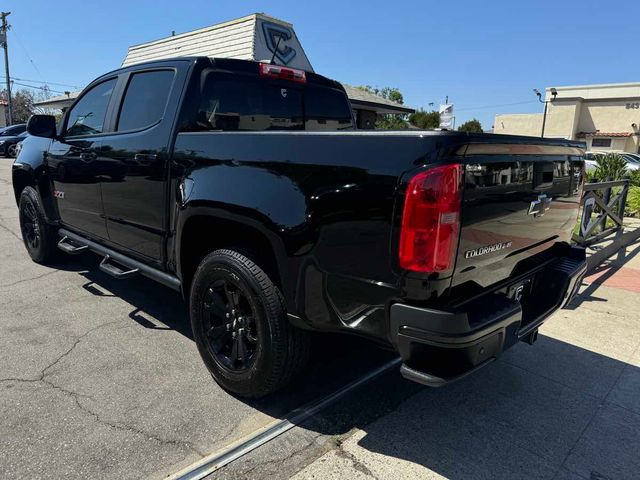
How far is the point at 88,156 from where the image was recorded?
13.3ft

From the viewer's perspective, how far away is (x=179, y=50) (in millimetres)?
18438

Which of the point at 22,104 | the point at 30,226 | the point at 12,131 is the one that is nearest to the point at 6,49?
the point at 12,131

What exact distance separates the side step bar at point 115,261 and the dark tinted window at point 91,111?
0.99 m

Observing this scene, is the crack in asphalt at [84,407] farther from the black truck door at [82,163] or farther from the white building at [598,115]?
the white building at [598,115]

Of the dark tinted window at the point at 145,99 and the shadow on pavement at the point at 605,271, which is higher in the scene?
the dark tinted window at the point at 145,99

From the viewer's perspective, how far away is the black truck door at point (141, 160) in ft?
10.7

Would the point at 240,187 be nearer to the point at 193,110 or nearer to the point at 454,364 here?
the point at 193,110

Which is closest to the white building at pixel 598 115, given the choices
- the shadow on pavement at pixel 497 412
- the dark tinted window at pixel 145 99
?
the shadow on pavement at pixel 497 412

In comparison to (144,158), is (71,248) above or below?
below

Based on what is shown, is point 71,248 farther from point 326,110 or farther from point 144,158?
point 326,110

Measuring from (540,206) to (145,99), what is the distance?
9.30 feet

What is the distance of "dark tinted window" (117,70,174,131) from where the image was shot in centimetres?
342

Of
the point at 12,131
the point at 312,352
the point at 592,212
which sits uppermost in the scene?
the point at 12,131

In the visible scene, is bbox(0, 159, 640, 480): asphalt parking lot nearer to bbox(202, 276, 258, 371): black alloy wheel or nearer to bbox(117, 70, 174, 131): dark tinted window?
bbox(202, 276, 258, 371): black alloy wheel
